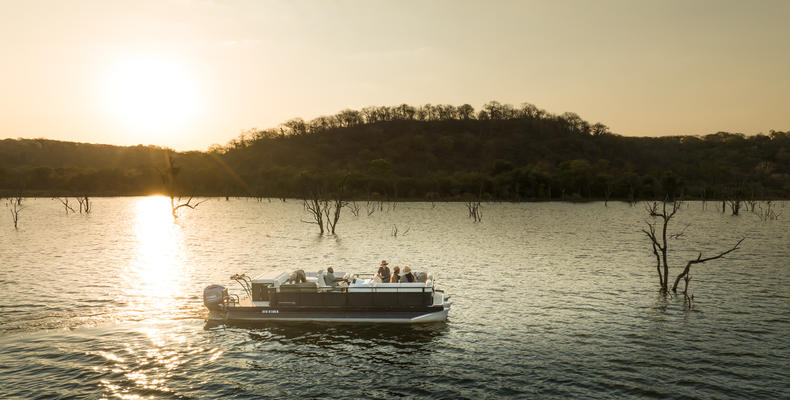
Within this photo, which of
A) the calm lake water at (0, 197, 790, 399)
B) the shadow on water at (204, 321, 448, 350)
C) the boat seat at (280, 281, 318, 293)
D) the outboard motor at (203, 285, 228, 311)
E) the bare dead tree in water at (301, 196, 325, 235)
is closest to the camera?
the calm lake water at (0, 197, 790, 399)

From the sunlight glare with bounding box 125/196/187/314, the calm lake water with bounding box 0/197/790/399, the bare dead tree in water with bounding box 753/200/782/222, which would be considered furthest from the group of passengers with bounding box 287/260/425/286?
the bare dead tree in water with bounding box 753/200/782/222

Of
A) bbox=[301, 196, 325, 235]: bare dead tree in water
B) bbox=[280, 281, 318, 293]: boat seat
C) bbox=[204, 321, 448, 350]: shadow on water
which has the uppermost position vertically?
bbox=[301, 196, 325, 235]: bare dead tree in water

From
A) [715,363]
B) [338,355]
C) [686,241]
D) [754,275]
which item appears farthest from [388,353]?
[686,241]

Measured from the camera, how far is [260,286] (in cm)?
3033

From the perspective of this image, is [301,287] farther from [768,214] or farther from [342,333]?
[768,214]

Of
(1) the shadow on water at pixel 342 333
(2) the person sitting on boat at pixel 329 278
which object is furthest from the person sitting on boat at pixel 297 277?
(1) the shadow on water at pixel 342 333

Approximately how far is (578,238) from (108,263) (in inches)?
2545

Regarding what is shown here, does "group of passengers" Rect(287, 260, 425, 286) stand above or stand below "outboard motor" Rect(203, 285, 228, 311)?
above

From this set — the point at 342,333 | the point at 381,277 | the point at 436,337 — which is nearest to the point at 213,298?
the point at 342,333

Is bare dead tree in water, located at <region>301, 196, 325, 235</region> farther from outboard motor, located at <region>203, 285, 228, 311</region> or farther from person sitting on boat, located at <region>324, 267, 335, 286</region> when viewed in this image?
outboard motor, located at <region>203, 285, 228, 311</region>

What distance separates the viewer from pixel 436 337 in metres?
26.6

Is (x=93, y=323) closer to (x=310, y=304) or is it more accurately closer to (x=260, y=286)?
(x=260, y=286)

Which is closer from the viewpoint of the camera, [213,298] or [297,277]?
[213,298]

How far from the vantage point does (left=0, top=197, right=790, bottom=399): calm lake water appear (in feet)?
66.6
